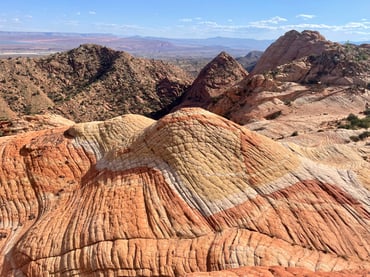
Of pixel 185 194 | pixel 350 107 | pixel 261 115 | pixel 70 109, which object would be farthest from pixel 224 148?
pixel 70 109

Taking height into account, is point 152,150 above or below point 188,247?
above

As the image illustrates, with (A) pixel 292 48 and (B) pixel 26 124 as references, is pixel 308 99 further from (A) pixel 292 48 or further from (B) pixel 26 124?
(B) pixel 26 124

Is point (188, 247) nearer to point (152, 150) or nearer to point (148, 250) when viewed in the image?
point (148, 250)

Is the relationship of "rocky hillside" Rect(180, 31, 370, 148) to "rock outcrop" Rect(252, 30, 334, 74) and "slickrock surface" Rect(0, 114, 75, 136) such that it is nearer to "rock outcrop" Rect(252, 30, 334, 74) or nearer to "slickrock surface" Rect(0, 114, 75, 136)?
"rock outcrop" Rect(252, 30, 334, 74)

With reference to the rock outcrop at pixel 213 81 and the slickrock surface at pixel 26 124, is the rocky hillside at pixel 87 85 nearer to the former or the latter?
the rock outcrop at pixel 213 81

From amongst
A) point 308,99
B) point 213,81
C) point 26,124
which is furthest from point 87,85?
point 26,124

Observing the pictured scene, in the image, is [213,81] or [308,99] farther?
[213,81]
